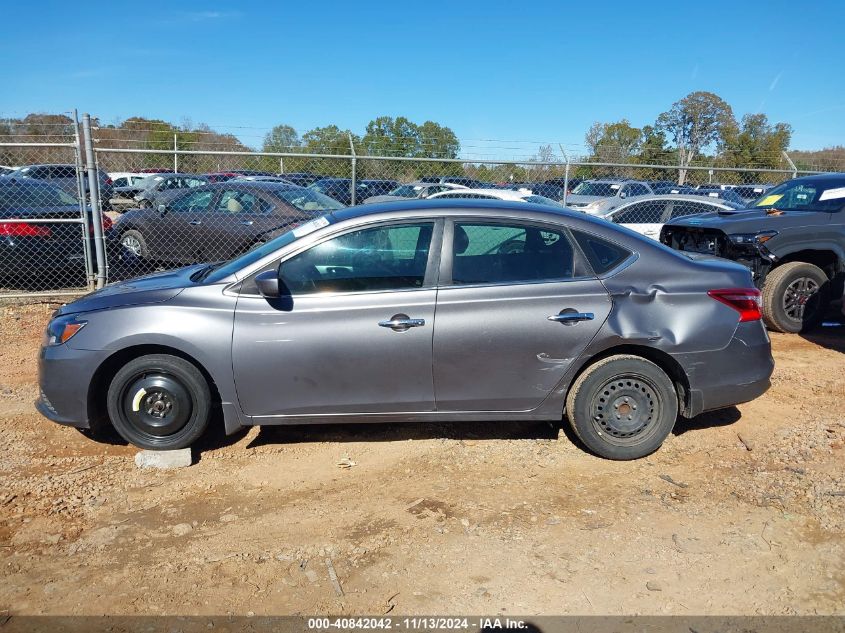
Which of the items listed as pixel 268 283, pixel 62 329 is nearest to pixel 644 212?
pixel 268 283

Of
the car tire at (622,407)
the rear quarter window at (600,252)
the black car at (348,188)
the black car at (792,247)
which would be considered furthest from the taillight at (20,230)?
the black car at (792,247)

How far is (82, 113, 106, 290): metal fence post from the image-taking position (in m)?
8.24

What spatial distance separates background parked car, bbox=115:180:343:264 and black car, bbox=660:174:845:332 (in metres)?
5.31

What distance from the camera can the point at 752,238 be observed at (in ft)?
23.9

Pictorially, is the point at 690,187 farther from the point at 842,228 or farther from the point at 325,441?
the point at 325,441

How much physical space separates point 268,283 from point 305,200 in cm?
623

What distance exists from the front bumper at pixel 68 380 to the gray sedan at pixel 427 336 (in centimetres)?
1

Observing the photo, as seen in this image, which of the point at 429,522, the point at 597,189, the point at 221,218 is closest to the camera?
the point at 429,522

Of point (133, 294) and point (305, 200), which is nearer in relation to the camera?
point (133, 294)

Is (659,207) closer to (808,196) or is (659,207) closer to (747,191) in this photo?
(808,196)

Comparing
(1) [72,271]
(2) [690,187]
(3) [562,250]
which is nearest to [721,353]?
(3) [562,250]

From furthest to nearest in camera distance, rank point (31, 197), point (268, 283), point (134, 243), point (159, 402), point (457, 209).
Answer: point (134, 243)
point (31, 197)
point (457, 209)
point (159, 402)
point (268, 283)

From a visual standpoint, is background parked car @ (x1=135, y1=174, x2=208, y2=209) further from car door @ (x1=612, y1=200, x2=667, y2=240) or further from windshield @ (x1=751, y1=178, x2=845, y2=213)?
windshield @ (x1=751, y1=178, x2=845, y2=213)

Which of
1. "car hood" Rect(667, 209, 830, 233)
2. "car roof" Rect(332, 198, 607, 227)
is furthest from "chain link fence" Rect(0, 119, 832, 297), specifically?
"car roof" Rect(332, 198, 607, 227)
